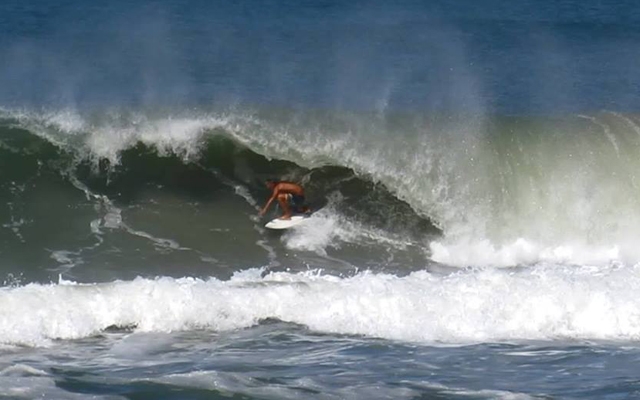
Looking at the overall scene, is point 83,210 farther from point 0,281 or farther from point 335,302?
point 335,302

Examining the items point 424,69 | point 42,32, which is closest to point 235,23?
point 42,32

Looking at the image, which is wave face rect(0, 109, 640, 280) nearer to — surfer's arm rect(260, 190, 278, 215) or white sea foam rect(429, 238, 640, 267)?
white sea foam rect(429, 238, 640, 267)

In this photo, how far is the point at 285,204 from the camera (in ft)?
68.1

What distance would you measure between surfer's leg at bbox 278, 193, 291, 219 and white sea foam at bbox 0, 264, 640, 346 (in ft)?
11.8

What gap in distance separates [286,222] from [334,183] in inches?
61.6

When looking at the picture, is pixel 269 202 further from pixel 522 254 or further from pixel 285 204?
pixel 522 254

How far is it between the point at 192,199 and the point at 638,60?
21.0 metres

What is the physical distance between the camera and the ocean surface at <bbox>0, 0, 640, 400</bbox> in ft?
46.0

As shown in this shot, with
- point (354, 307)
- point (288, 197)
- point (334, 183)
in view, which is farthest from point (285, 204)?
point (354, 307)

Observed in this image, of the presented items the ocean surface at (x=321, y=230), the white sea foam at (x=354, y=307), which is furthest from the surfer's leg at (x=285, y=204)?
the white sea foam at (x=354, y=307)

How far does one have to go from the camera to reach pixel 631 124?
25.2m

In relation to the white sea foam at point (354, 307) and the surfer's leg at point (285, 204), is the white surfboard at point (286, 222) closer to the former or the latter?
the surfer's leg at point (285, 204)

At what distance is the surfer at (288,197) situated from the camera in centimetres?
2066

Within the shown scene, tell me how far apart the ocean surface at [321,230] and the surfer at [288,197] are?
12.7 inches
